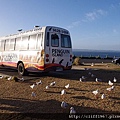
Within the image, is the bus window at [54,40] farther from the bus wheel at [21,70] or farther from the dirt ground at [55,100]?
the dirt ground at [55,100]

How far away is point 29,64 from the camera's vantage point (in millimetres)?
12461

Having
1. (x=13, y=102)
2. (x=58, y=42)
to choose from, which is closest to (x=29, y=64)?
(x=58, y=42)

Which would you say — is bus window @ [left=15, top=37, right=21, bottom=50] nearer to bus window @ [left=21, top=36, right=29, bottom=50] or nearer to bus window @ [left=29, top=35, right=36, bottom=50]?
Result: bus window @ [left=21, top=36, right=29, bottom=50]

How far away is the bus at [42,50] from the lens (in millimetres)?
11359

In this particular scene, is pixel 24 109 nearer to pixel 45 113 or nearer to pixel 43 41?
pixel 45 113

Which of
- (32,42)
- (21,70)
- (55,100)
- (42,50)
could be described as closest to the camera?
(55,100)

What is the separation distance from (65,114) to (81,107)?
0.74m

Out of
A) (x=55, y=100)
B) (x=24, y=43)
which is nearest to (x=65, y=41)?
(x=24, y=43)

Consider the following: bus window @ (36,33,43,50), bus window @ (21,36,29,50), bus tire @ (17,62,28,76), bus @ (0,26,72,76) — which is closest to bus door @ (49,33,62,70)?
bus @ (0,26,72,76)

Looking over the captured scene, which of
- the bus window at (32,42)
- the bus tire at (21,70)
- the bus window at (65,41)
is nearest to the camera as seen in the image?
the bus window at (32,42)

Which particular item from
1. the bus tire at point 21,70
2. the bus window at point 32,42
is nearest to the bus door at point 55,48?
the bus window at point 32,42

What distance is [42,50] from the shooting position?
11.3m

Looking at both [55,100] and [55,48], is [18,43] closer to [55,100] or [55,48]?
[55,48]

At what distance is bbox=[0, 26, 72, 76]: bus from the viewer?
37.3 ft
